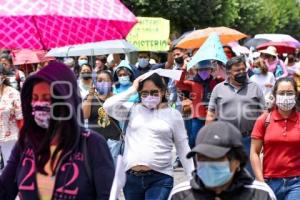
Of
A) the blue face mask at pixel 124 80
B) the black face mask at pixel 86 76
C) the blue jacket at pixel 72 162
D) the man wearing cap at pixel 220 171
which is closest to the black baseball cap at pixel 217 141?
the man wearing cap at pixel 220 171

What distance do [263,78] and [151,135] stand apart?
6486 millimetres

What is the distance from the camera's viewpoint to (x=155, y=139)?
6.24 metres

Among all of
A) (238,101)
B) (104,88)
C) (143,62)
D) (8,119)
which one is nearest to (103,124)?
(104,88)

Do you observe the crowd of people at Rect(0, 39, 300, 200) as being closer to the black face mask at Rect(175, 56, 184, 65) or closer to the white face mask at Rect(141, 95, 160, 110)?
the white face mask at Rect(141, 95, 160, 110)

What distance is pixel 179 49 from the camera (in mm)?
13930

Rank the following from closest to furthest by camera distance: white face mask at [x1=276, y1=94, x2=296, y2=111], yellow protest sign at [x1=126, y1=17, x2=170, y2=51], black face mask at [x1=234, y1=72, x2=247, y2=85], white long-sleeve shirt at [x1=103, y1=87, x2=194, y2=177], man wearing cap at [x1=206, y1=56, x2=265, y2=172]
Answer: white long-sleeve shirt at [x1=103, y1=87, x2=194, y2=177] → white face mask at [x1=276, y1=94, x2=296, y2=111] → man wearing cap at [x1=206, y1=56, x2=265, y2=172] → black face mask at [x1=234, y1=72, x2=247, y2=85] → yellow protest sign at [x1=126, y1=17, x2=170, y2=51]

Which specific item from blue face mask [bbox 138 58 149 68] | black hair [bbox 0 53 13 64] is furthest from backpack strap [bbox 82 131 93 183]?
black hair [bbox 0 53 13 64]

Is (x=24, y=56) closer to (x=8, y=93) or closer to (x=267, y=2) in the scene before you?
(x=8, y=93)

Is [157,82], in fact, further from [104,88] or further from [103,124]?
[104,88]

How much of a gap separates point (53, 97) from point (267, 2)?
212 feet

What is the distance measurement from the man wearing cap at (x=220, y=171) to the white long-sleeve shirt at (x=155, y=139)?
257cm

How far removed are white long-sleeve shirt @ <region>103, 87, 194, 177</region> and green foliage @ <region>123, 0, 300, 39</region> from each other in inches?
984

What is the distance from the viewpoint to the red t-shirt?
242 inches

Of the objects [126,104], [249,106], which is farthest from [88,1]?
[249,106]
